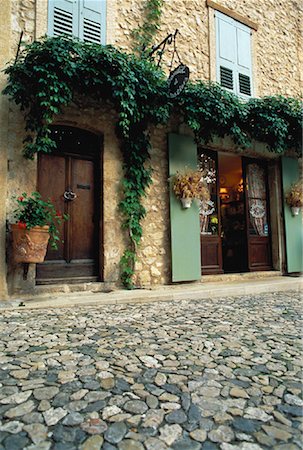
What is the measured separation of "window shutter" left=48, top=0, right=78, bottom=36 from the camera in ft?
15.2

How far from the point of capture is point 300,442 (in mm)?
1139

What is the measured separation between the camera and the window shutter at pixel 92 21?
4902mm

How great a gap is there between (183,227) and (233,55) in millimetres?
3886

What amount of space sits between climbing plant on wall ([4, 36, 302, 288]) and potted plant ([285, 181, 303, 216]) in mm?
1225

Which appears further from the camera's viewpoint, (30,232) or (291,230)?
(291,230)

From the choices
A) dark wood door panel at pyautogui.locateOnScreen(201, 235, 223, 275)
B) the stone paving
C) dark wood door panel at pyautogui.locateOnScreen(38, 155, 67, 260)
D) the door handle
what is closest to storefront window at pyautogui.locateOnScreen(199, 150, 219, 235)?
dark wood door panel at pyautogui.locateOnScreen(201, 235, 223, 275)

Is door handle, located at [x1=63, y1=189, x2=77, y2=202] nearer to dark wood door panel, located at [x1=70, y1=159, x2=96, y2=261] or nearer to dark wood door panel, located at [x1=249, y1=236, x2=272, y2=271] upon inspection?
dark wood door panel, located at [x1=70, y1=159, x2=96, y2=261]

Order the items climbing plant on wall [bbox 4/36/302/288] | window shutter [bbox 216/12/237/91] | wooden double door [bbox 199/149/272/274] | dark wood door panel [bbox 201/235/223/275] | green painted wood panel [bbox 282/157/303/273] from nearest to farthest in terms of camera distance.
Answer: climbing plant on wall [bbox 4/36/302/288], dark wood door panel [bbox 201/235/223/275], wooden double door [bbox 199/149/272/274], window shutter [bbox 216/12/237/91], green painted wood panel [bbox 282/157/303/273]

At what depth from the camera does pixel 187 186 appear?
204 inches

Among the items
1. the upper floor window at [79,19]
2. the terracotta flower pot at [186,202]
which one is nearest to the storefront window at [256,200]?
the terracotta flower pot at [186,202]

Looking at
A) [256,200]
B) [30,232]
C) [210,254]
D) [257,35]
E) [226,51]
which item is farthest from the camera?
[257,35]

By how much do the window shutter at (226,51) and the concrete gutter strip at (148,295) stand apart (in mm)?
3961

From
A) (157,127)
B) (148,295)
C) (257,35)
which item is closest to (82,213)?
(148,295)

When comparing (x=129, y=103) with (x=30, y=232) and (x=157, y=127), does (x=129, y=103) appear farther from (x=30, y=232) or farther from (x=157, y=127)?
(x=30, y=232)
